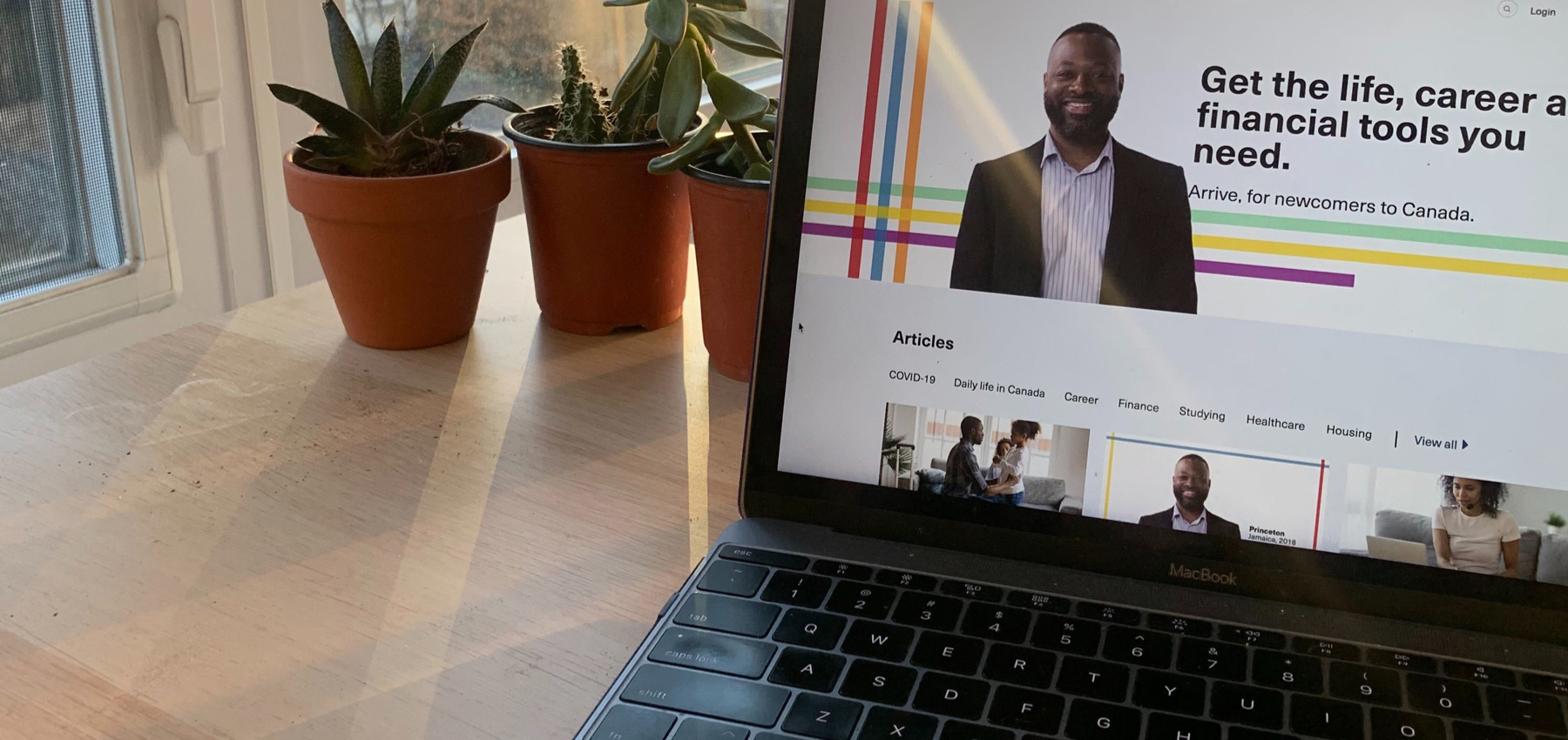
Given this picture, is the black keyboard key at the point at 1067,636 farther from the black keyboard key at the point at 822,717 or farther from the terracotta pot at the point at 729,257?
the terracotta pot at the point at 729,257

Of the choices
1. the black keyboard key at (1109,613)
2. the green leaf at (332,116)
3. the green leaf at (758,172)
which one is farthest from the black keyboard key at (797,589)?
the green leaf at (332,116)

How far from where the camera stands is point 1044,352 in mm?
524

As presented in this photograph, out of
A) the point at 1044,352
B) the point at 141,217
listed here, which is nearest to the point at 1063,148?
the point at 1044,352

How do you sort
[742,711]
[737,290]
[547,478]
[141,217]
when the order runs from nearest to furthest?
[742,711] < [547,478] < [737,290] < [141,217]

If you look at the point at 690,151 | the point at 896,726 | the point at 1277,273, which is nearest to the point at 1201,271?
the point at 1277,273

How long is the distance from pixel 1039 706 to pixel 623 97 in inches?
19.9

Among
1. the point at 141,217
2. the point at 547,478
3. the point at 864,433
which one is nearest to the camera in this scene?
the point at 864,433

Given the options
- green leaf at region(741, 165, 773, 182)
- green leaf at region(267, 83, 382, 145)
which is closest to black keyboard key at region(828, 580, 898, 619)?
green leaf at region(741, 165, 773, 182)

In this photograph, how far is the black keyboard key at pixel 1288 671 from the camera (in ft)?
1.46

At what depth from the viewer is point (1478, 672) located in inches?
17.8

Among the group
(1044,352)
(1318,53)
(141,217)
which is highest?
(1318,53)

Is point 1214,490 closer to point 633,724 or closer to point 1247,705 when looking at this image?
point 1247,705

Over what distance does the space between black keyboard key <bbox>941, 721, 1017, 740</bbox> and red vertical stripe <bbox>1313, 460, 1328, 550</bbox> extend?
169mm

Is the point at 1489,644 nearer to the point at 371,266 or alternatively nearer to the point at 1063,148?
the point at 1063,148
